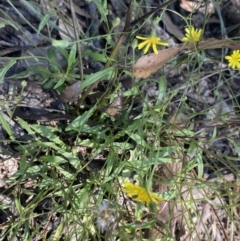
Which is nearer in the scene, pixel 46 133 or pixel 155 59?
pixel 155 59

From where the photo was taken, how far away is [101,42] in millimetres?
1727

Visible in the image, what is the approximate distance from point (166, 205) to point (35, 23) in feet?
2.45

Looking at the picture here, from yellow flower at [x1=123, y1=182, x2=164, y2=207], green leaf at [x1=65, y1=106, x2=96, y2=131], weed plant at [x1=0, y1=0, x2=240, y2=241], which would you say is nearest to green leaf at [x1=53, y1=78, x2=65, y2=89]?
weed plant at [x1=0, y1=0, x2=240, y2=241]

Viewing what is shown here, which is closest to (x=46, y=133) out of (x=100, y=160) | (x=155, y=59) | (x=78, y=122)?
(x=78, y=122)

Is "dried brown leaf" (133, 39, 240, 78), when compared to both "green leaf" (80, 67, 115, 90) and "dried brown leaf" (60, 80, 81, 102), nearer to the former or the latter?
"green leaf" (80, 67, 115, 90)

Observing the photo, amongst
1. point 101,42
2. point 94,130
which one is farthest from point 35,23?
point 94,130

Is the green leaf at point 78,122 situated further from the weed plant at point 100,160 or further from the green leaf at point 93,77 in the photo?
the green leaf at point 93,77

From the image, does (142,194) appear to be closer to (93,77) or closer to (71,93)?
(93,77)

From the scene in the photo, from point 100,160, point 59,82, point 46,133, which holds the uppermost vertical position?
point 59,82

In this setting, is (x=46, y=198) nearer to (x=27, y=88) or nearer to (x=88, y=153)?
(x=88, y=153)

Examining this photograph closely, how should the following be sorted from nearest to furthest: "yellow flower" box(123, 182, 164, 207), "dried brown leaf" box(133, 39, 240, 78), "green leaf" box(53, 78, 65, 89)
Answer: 1. "yellow flower" box(123, 182, 164, 207)
2. "dried brown leaf" box(133, 39, 240, 78)
3. "green leaf" box(53, 78, 65, 89)

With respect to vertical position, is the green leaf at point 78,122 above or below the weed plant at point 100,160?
above

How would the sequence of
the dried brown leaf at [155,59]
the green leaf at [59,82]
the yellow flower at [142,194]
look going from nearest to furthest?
1. the yellow flower at [142,194]
2. the dried brown leaf at [155,59]
3. the green leaf at [59,82]

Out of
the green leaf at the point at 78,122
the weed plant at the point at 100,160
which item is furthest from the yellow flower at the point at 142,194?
the green leaf at the point at 78,122
